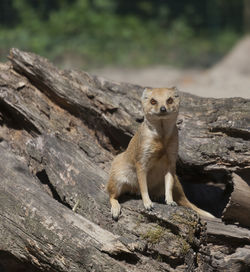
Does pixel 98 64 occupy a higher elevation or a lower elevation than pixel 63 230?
higher

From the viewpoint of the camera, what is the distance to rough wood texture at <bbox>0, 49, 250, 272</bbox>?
4.06 metres

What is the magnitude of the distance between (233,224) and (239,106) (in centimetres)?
125

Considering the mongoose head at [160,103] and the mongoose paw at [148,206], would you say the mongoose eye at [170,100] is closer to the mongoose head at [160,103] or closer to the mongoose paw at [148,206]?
the mongoose head at [160,103]

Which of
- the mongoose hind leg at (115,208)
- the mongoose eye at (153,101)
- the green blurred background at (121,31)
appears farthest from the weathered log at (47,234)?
the green blurred background at (121,31)

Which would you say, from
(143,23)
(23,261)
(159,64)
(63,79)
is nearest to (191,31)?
(143,23)

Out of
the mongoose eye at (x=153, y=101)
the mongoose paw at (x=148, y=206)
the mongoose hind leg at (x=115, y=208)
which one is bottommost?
the mongoose hind leg at (x=115, y=208)

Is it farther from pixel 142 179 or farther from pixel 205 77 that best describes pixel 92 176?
pixel 205 77

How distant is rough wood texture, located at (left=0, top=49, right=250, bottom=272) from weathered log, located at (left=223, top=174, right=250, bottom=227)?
0.21 feet

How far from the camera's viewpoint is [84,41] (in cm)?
1405

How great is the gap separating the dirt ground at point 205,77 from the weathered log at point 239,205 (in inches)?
144

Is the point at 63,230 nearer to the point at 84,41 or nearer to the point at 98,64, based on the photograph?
the point at 98,64

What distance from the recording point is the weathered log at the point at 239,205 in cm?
450

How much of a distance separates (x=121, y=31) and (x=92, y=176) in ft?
36.1

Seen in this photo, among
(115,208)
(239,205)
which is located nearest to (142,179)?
(115,208)
